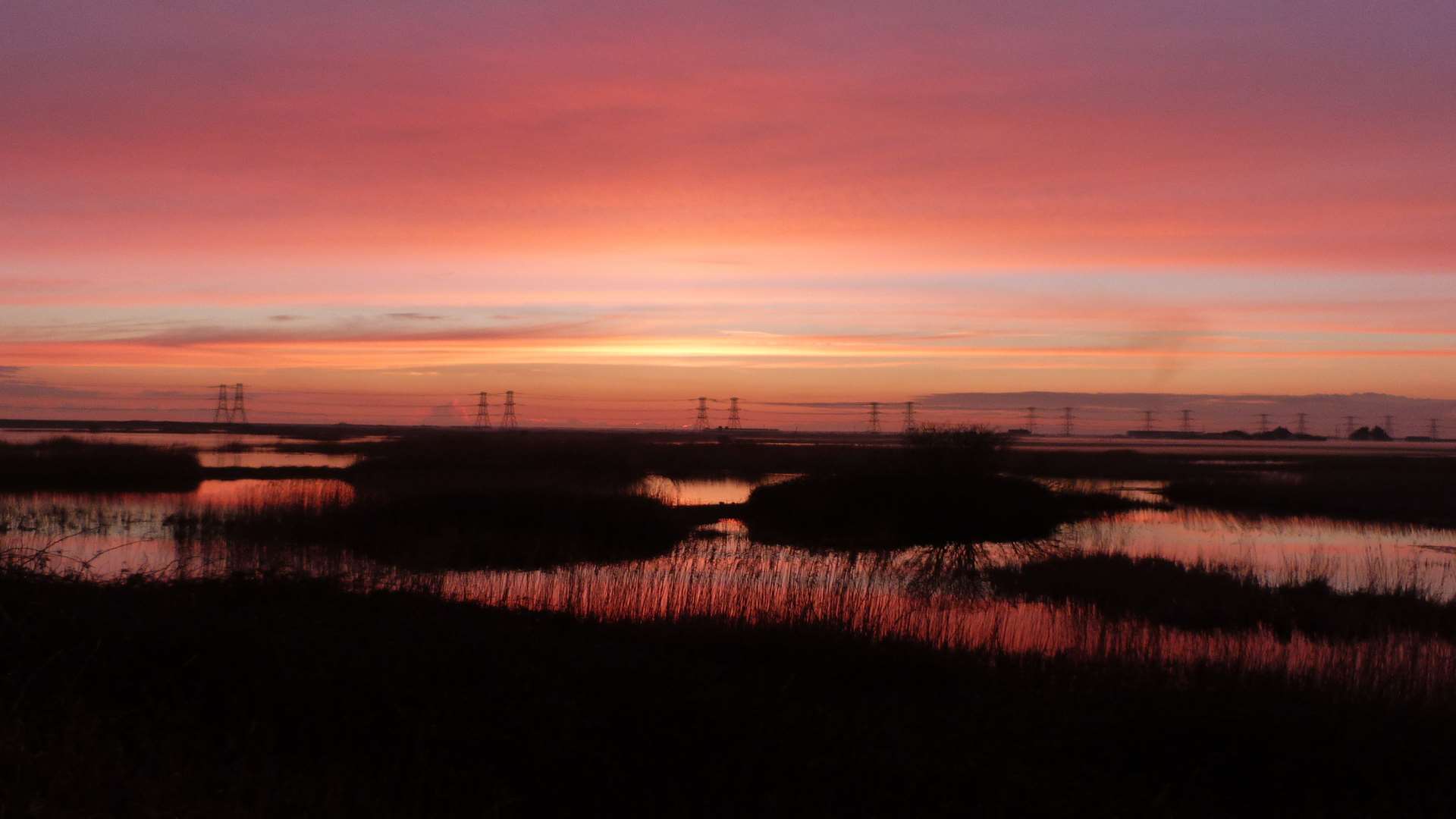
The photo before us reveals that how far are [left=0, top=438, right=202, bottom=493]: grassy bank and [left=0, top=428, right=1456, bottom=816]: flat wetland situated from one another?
14861mm

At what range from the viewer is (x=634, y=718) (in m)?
9.12

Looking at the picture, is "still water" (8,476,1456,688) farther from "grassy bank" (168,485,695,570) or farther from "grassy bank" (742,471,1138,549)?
"grassy bank" (742,471,1138,549)

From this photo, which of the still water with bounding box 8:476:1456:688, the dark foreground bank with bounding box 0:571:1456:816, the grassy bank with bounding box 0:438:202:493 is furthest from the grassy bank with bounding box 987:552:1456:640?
the grassy bank with bounding box 0:438:202:493

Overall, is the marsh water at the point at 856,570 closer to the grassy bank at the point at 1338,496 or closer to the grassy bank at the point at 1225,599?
the grassy bank at the point at 1225,599

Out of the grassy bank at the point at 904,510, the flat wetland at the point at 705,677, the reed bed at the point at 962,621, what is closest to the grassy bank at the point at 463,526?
the flat wetland at the point at 705,677

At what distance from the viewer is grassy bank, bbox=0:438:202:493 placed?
128 feet

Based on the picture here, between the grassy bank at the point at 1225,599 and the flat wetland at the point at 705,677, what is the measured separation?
0.29 ft

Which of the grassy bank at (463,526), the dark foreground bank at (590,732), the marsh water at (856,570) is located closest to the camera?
the dark foreground bank at (590,732)

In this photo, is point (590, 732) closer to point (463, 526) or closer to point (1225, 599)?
point (1225, 599)

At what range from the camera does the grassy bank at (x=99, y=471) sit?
38969mm

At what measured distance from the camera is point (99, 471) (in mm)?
41688

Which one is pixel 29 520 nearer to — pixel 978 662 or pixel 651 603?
pixel 651 603

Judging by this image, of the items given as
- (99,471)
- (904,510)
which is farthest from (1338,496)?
(99,471)

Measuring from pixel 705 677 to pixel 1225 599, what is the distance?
1147 centimetres
